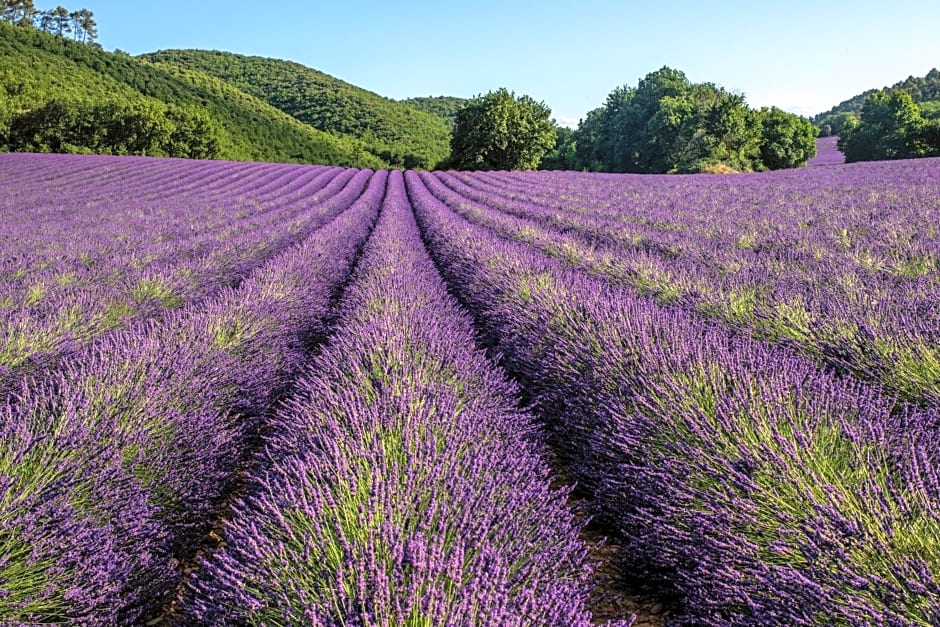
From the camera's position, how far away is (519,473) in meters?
1.53

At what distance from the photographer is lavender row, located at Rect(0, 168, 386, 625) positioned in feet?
4.29

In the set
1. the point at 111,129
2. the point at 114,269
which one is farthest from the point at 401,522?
the point at 111,129

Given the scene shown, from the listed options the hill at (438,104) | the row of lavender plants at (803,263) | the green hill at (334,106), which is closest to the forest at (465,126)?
the green hill at (334,106)

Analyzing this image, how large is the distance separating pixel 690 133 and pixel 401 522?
37.3 meters

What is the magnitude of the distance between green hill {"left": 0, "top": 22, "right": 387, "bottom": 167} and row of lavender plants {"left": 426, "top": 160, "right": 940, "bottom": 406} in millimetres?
39884

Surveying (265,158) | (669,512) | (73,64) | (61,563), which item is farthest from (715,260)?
(73,64)

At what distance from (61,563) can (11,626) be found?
0.60 ft

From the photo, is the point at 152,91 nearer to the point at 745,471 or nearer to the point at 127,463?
the point at 127,463

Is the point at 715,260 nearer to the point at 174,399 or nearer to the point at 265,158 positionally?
the point at 174,399

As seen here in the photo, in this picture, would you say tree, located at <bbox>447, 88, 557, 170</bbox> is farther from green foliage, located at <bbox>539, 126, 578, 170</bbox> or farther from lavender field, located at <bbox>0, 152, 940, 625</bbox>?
lavender field, located at <bbox>0, 152, 940, 625</bbox>

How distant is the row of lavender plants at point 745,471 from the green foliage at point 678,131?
32.2 metres

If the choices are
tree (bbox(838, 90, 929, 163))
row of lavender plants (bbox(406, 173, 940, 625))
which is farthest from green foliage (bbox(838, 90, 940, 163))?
row of lavender plants (bbox(406, 173, 940, 625))

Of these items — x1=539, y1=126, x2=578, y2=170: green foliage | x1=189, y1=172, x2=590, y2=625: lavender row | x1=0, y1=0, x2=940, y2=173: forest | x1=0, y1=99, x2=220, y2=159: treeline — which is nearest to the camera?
x1=189, y1=172, x2=590, y2=625: lavender row

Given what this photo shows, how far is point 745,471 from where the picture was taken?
1.40 meters
